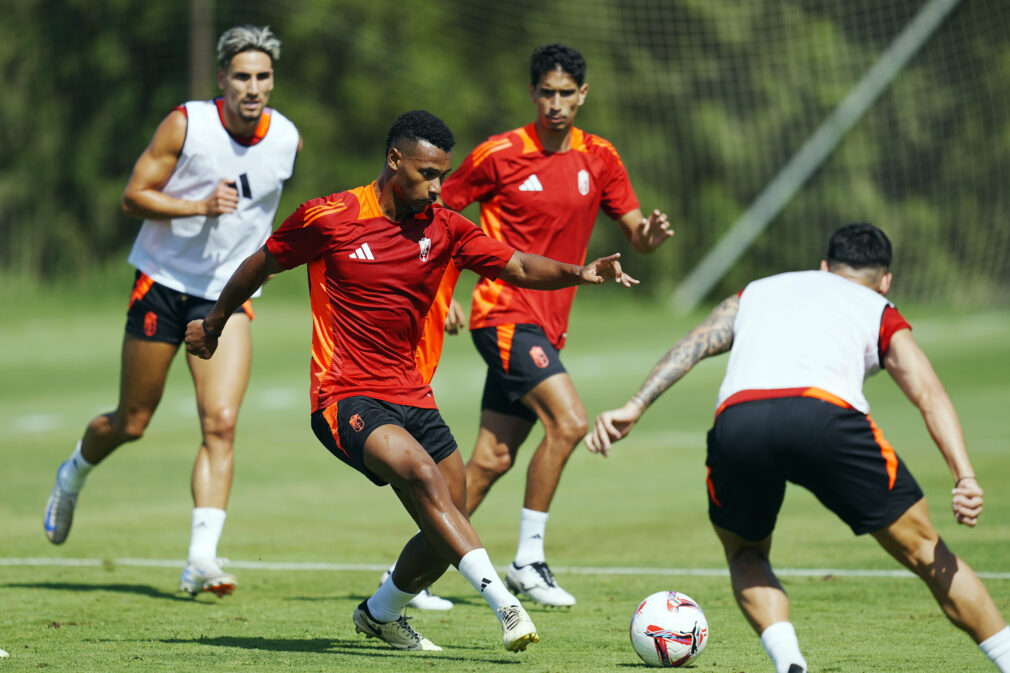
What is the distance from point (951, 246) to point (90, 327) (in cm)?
1656

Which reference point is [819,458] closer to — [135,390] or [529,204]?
[529,204]

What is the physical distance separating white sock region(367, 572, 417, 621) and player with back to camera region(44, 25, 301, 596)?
5.85 ft

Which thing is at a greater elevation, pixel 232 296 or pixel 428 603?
pixel 232 296

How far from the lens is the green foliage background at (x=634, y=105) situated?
29.9m

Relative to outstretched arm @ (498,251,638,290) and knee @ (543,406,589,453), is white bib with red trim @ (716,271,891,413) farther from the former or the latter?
knee @ (543,406,589,453)

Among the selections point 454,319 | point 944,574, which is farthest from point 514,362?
point 944,574

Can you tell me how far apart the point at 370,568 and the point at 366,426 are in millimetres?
2913

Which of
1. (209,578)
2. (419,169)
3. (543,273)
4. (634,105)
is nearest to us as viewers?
(419,169)

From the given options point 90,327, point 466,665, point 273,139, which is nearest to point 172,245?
point 273,139

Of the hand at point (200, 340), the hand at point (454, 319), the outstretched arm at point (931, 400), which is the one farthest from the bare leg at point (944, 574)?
the hand at point (454, 319)

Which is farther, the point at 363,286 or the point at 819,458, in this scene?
→ the point at 363,286

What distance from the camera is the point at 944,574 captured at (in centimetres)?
541

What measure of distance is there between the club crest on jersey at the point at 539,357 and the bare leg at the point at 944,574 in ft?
10.3

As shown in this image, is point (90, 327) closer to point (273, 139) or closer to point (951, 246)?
point (951, 246)
